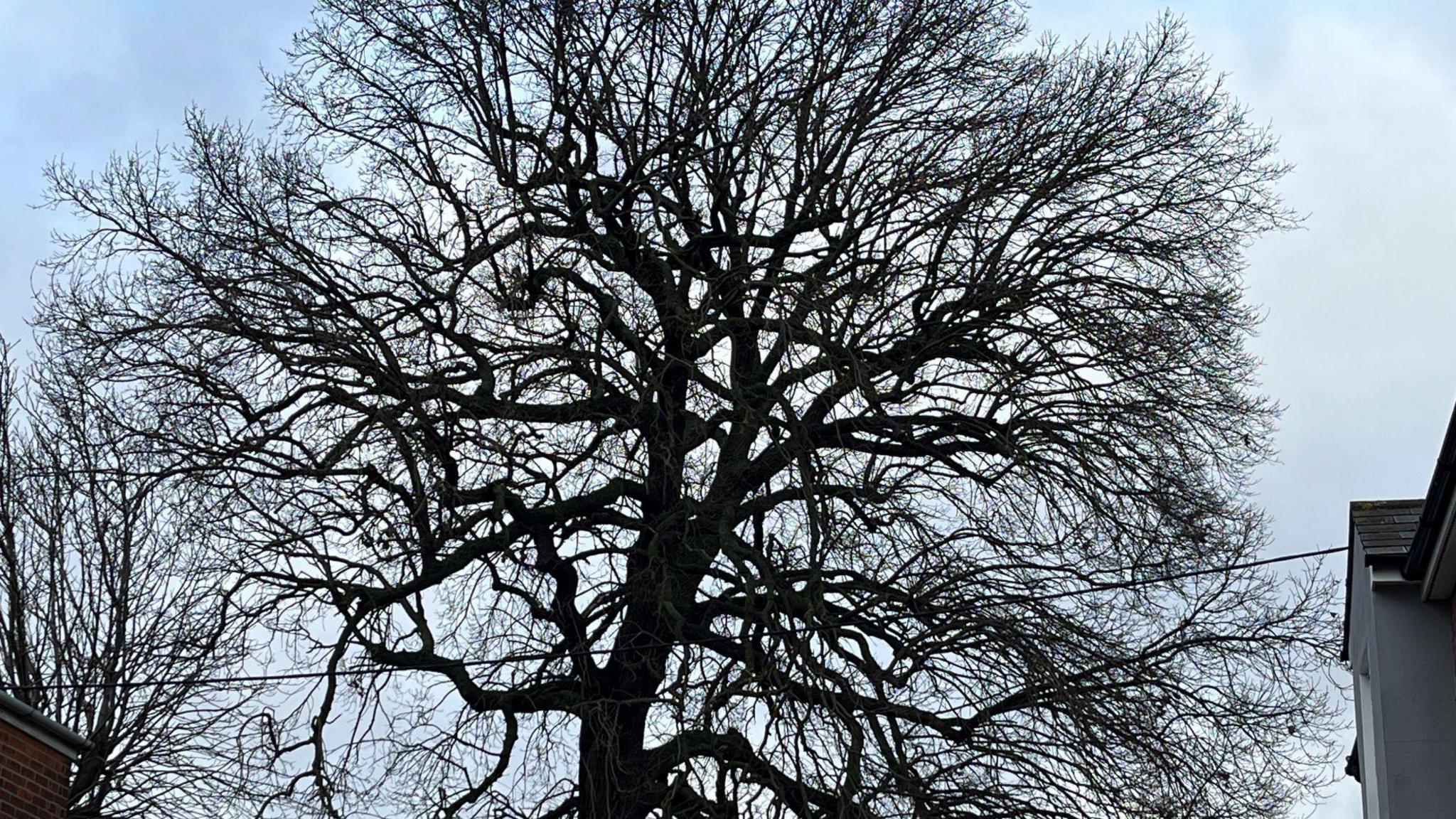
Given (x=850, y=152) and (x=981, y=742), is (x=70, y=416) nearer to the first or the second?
(x=850, y=152)

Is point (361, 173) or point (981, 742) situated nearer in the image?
point (981, 742)

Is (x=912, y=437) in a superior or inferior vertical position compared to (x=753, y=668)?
superior

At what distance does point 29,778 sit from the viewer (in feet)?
37.9

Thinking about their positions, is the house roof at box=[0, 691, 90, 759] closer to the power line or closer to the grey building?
the power line

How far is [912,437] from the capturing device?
13500mm

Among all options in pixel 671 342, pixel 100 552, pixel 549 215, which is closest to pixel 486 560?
pixel 671 342

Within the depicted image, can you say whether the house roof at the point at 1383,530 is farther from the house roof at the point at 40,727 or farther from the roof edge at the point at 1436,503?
the house roof at the point at 40,727

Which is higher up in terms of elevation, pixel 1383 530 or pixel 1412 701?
pixel 1383 530

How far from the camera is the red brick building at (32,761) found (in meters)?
11.2

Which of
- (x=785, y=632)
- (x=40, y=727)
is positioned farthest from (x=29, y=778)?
(x=785, y=632)

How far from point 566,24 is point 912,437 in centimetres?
460

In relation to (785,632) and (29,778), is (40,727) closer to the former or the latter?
(29,778)

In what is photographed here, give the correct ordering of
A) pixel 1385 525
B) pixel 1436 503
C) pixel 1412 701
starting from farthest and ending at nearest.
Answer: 1. pixel 1385 525
2. pixel 1412 701
3. pixel 1436 503

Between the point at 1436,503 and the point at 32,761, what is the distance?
9219 millimetres
